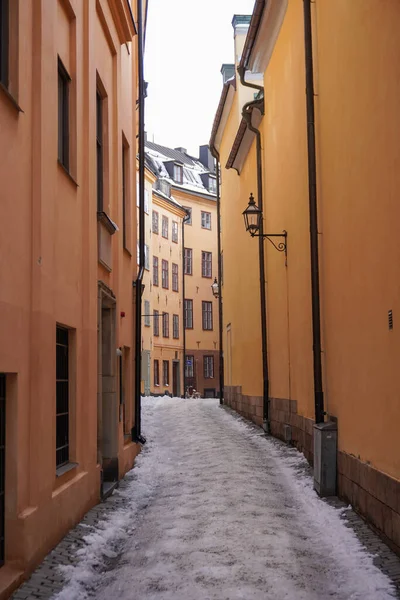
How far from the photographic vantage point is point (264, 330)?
16.5 meters

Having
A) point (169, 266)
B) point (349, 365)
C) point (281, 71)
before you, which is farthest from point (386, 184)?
point (169, 266)

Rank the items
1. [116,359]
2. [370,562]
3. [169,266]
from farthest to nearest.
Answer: [169,266]
[116,359]
[370,562]

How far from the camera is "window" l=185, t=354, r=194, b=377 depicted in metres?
50.2

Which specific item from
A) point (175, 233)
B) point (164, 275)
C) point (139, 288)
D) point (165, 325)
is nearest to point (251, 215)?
point (139, 288)

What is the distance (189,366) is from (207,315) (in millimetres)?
4022

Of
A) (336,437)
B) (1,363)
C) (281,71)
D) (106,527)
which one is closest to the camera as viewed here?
(1,363)

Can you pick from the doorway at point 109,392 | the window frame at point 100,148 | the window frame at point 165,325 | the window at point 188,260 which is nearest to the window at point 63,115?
the window frame at point 100,148

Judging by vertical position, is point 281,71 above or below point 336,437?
above

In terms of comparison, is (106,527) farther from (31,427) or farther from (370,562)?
(370,562)

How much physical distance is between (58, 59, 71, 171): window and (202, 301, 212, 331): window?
145ft

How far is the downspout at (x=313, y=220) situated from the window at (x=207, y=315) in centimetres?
4207

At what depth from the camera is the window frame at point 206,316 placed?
172 ft

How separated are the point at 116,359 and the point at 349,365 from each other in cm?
354

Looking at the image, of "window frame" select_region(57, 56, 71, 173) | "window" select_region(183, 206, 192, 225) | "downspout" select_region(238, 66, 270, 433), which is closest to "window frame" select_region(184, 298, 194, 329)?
"window" select_region(183, 206, 192, 225)
